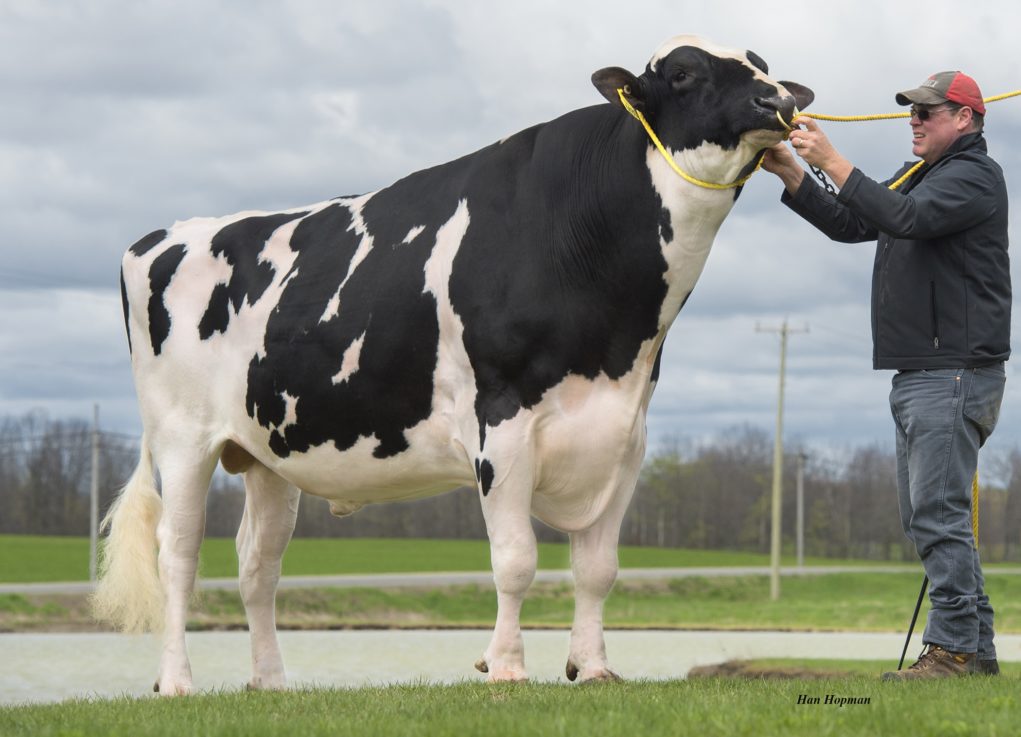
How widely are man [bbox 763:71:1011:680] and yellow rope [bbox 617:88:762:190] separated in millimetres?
346

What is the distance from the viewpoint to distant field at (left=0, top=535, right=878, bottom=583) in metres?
49.8

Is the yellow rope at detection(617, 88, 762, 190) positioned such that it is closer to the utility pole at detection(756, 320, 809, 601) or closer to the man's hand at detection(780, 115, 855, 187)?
the man's hand at detection(780, 115, 855, 187)

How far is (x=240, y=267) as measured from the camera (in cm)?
843

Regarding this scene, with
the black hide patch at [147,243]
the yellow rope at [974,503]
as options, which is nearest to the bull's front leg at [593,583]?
the yellow rope at [974,503]

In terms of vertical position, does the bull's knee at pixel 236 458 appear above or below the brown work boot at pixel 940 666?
above

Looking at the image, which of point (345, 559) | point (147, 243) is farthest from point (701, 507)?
point (147, 243)

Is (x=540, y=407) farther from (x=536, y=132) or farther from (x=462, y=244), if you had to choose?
(x=536, y=132)

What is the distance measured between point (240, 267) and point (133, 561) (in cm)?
212

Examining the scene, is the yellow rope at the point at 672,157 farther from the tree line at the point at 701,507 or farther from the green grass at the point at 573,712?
the tree line at the point at 701,507

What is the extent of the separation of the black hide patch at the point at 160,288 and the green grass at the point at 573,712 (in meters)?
2.64

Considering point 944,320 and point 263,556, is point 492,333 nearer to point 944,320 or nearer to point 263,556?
point 944,320

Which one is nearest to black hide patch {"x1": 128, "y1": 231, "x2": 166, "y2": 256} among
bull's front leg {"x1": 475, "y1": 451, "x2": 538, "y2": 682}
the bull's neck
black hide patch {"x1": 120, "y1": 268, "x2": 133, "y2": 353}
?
black hide patch {"x1": 120, "y1": 268, "x2": 133, "y2": 353}

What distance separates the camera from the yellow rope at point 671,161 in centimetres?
646

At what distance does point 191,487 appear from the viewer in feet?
27.6
